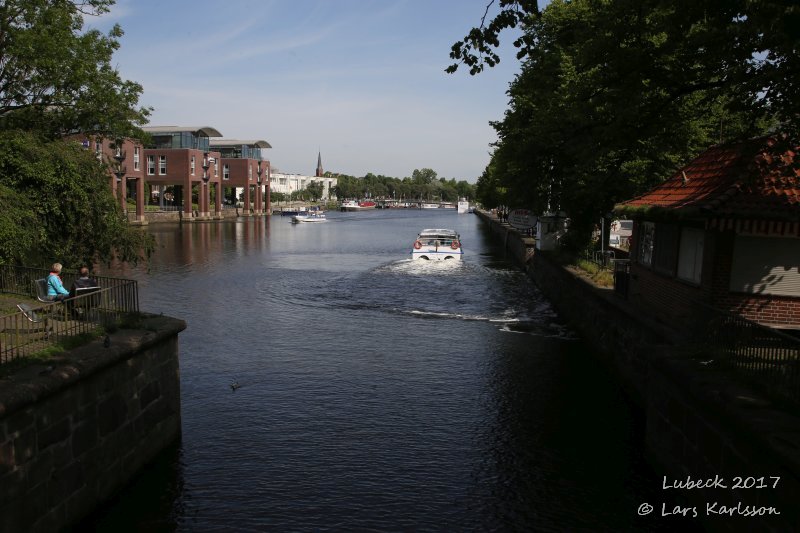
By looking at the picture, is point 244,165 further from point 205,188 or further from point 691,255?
point 691,255

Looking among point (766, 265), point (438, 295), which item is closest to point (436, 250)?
point (438, 295)

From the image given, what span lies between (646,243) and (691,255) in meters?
3.92

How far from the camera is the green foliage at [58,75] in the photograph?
62.7 feet

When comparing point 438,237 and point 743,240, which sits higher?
point 743,240

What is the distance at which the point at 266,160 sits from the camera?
438ft

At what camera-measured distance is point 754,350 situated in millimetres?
9969

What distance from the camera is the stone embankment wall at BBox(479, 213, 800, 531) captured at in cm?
727

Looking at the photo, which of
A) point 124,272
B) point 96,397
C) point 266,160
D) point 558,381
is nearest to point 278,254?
point 124,272

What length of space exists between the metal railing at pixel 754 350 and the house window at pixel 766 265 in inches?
71.6

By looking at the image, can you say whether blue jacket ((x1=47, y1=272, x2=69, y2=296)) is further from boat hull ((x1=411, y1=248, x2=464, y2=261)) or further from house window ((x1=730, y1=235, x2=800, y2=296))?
boat hull ((x1=411, y1=248, x2=464, y2=261))

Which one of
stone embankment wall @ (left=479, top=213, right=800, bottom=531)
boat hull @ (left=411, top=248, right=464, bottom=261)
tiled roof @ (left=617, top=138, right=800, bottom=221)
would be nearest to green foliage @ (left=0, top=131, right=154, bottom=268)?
stone embankment wall @ (left=479, top=213, right=800, bottom=531)

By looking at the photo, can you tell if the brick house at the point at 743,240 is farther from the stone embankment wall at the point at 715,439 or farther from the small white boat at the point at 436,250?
the small white boat at the point at 436,250

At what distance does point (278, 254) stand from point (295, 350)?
34.0 meters

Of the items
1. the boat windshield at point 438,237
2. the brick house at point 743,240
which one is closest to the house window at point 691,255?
the brick house at point 743,240
